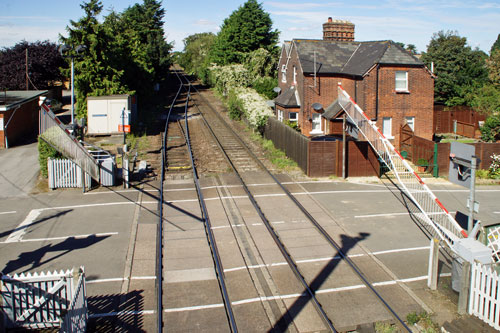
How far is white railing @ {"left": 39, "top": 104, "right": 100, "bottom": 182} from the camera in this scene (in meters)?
18.3

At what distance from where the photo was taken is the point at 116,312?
935cm

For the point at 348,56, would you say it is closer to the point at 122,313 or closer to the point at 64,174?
the point at 64,174

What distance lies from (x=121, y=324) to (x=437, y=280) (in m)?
7.20

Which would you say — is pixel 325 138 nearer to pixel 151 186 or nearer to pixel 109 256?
pixel 151 186

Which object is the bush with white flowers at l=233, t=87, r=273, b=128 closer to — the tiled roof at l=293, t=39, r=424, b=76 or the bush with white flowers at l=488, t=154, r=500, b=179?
the tiled roof at l=293, t=39, r=424, b=76

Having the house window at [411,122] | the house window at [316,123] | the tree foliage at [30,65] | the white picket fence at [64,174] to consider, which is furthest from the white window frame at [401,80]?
the tree foliage at [30,65]

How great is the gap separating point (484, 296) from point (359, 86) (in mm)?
20280

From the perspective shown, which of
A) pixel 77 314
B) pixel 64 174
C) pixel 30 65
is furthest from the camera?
pixel 30 65

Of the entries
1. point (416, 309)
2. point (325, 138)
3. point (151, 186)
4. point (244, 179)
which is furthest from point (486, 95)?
point (416, 309)

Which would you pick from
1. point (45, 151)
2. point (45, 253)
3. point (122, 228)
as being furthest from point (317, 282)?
point (45, 151)

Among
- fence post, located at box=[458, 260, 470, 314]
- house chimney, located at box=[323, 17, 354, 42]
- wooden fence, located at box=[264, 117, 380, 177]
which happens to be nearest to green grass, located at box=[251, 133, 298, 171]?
wooden fence, located at box=[264, 117, 380, 177]

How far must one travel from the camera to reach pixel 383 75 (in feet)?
88.4

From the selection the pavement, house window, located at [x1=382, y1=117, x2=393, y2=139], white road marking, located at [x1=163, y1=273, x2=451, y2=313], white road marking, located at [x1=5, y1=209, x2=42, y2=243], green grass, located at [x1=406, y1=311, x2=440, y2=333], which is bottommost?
green grass, located at [x1=406, y1=311, x2=440, y2=333]

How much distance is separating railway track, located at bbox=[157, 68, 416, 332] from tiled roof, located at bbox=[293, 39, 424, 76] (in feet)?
40.6
